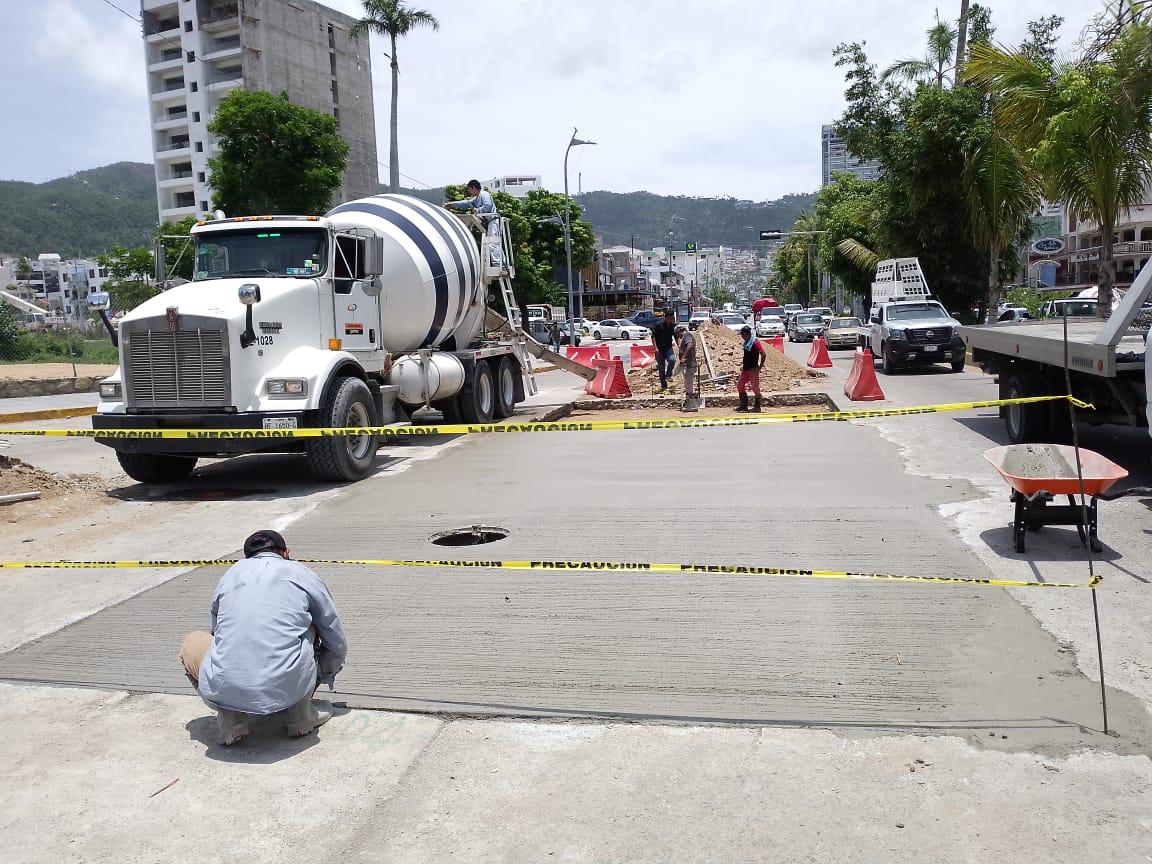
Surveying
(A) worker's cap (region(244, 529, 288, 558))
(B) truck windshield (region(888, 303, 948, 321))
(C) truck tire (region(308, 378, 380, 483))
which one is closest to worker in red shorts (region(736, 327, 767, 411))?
(C) truck tire (region(308, 378, 380, 483))

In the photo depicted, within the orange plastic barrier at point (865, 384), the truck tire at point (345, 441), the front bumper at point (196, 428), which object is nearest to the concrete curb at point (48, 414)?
the front bumper at point (196, 428)

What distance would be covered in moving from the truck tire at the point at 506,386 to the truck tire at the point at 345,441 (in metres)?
6.15

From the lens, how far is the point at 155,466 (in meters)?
11.7

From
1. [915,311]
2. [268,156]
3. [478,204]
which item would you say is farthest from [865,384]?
[268,156]

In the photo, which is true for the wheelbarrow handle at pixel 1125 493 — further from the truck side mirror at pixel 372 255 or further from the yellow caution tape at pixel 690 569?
the truck side mirror at pixel 372 255

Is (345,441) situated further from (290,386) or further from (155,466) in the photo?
(155,466)

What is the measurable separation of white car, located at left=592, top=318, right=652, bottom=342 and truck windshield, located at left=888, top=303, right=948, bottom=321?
41724 millimetres

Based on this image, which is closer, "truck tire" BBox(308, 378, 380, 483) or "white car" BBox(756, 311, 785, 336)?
"truck tire" BBox(308, 378, 380, 483)

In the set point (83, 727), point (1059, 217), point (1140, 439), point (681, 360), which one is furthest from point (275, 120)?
point (1059, 217)

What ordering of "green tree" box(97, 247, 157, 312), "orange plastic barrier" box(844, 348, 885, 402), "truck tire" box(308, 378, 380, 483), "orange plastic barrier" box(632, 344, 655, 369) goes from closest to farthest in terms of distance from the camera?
"truck tire" box(308, 378, 380, 483) < "orange plastic barrier" box(844, 348, 885, 402) < "orange plastic barrier" box(632, 344, 655, 369) < "green tree" box(97, 247, 157, 312)

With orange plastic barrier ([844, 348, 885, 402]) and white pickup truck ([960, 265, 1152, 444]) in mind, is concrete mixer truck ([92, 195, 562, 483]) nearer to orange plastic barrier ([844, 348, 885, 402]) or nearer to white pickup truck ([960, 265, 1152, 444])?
white pickup truck ([960, 265, 1152, 444])

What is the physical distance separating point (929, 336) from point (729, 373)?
5.62m

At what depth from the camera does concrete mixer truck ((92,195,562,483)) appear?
34.0 feet

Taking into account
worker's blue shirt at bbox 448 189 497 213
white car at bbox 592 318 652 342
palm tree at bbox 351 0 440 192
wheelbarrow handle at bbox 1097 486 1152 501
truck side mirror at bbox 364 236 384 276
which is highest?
palm tree at bbox 351 0 440 192
